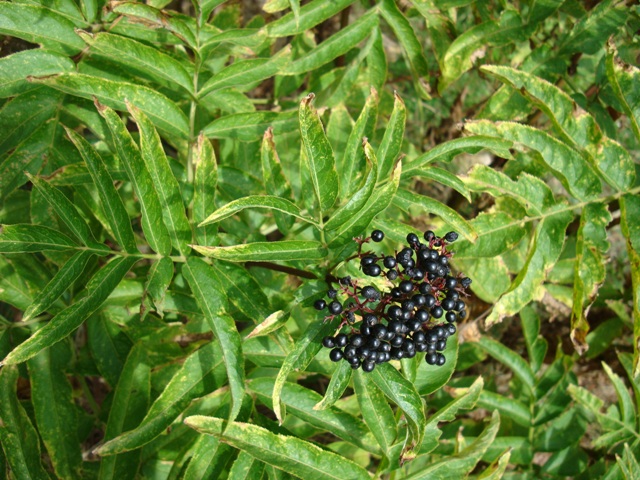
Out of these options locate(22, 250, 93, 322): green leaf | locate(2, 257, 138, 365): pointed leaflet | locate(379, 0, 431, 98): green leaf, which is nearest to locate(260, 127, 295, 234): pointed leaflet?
locate(2, 257, 138, 365): pointed leaflet

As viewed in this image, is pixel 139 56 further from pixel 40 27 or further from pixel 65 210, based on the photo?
pixel 65 210

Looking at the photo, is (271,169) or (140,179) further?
(271,169)

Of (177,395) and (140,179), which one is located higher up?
(140,179)

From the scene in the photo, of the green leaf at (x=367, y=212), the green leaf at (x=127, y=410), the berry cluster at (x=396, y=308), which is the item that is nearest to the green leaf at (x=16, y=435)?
the green leaf at (x=127, y=410)

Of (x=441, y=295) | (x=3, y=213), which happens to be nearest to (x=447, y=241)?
(x=441, y=295)

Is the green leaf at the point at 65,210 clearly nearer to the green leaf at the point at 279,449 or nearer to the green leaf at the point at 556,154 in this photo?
the green leaf at the point at 279,449

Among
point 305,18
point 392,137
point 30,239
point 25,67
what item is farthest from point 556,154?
point 25,67
